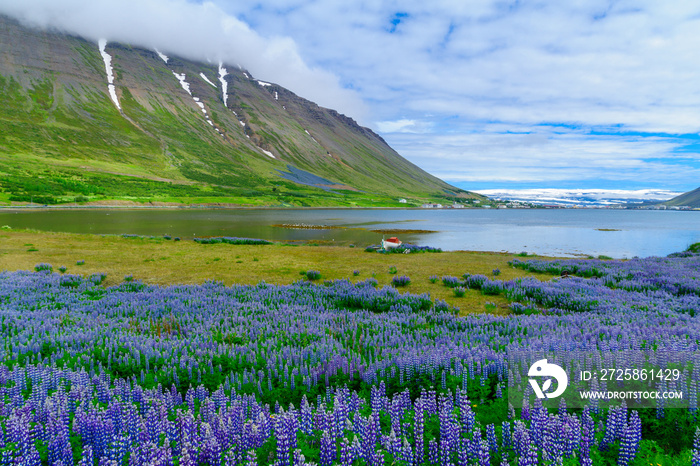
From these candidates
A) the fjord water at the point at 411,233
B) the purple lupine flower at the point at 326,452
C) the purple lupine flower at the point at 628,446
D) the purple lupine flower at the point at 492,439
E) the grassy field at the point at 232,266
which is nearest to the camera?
the purple lupine flower at the point at 326,452

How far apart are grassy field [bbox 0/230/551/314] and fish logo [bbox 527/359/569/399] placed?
297 inches

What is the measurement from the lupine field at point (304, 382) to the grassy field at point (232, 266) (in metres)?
5.03

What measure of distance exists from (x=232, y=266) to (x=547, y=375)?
2162 centimetres

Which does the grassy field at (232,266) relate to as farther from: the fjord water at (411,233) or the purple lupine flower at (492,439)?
the fjord water at (411,233)

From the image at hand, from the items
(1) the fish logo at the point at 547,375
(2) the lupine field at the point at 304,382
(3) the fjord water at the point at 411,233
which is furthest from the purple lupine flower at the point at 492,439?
(3) the fjord water at the point at 411,233

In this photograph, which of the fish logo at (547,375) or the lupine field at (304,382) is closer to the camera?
the lupine field at (304,382)

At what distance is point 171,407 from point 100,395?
3.93 feet

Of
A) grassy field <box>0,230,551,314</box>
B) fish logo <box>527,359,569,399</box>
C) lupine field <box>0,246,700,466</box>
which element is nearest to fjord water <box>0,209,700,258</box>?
grassy field <box>0,230,551,314</box>

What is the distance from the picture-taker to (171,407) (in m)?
4.96

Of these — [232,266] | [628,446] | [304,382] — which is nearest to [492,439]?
[628,446]

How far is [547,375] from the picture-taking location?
5.43 metres

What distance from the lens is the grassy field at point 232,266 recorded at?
18422mm

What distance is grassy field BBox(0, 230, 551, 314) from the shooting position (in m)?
18.4

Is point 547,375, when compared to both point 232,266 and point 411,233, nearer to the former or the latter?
point 232,266
